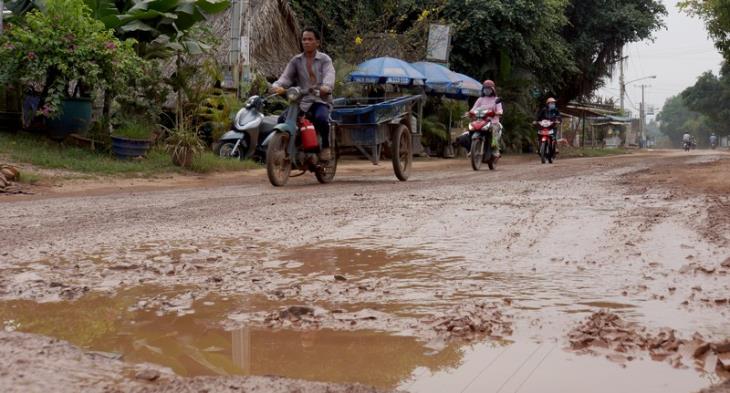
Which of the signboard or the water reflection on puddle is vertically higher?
the signboard

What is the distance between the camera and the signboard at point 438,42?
67.9ft

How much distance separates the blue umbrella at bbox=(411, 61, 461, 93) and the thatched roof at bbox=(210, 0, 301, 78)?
331 centimetres

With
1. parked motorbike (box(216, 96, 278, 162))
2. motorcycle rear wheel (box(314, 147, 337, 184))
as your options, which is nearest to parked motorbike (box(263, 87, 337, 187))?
motorcycle rear wheel (box(314, 147, 337, 184))

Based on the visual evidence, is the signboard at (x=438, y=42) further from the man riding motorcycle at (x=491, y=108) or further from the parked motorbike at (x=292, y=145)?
the parked motorbike at (x=292, y=145)

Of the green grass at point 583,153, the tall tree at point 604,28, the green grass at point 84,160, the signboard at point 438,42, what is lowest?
the green grass at point 583,153

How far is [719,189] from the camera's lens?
754cm

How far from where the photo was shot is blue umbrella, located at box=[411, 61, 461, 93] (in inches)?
757

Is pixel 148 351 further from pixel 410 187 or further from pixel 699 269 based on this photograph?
pixel 410 187

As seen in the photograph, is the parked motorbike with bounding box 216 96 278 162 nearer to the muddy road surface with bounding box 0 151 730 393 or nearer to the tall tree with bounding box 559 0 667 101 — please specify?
the muddy road surface with bounding box 0 151 730 393

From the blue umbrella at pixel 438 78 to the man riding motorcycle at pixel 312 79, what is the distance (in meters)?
10.4

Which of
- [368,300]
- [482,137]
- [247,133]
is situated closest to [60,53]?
[247,133]

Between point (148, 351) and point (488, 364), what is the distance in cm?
99

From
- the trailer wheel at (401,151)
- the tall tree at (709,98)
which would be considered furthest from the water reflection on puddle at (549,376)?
the tall tree at (709,98)

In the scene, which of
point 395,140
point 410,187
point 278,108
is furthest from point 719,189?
point 278,108
